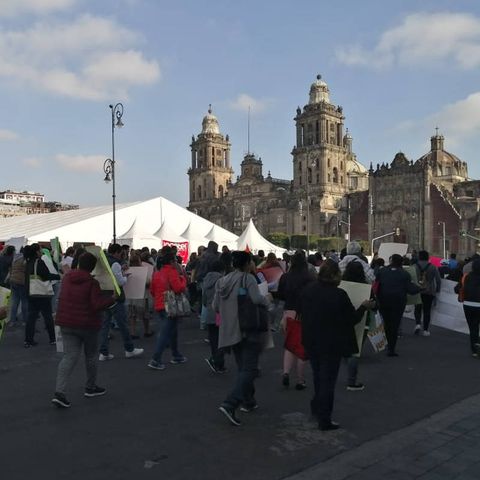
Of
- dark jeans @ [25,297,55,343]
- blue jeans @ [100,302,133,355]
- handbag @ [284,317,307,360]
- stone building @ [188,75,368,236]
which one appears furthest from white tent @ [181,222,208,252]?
stone building @ [188,75,368,236]

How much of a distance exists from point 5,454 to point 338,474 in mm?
3111

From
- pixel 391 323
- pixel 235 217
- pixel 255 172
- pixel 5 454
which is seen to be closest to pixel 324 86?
pixel 255 172

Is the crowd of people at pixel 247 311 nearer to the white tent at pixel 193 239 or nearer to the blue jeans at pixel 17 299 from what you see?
the blue jeans at pixel 17 299

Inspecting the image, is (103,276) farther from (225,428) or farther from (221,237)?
(221,237)

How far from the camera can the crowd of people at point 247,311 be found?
595 cm

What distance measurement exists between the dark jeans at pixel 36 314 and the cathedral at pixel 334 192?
54.1 meters

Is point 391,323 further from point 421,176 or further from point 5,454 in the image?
point 421,176

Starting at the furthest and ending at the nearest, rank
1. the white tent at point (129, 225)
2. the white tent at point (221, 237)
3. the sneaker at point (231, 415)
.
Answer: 1. the white tent at point (221, 237)
2. the white tent at point (129, 225)
3. the sneaker at point (231, 415)

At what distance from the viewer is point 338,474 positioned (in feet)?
15.6

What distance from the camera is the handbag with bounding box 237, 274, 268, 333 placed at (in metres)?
6.12

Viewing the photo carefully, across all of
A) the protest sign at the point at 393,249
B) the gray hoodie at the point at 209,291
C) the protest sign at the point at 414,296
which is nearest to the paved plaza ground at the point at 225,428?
the gray hoodie at the point at 209,291

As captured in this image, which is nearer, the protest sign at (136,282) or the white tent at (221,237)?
the protest sign at (136,282)

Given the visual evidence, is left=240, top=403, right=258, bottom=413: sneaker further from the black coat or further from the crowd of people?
the black coat

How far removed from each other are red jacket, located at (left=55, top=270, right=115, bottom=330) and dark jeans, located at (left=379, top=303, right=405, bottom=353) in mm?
5456
